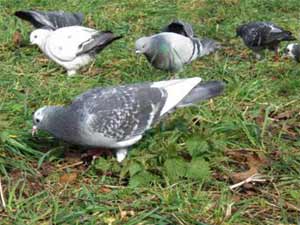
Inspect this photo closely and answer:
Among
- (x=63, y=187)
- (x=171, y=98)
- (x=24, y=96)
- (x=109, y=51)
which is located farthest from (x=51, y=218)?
(x=109, y=51)

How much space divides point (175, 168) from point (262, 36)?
3187mm

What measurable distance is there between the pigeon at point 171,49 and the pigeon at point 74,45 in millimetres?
390

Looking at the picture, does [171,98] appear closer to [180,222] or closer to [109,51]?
[180,222]

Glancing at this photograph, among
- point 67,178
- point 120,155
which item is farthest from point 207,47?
point 67,178

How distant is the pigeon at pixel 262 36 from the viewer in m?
7.18

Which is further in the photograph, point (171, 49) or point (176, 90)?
point (171, 49)

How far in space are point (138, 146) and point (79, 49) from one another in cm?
215

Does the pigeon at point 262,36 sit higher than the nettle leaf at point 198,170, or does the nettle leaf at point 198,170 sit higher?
the nettle leaf at point 198,170

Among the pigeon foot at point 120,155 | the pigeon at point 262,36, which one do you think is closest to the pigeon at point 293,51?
the pigeon at point 262,36

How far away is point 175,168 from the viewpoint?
4.40 meters

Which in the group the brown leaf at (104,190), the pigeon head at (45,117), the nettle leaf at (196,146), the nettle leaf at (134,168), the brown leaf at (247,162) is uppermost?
the pigeon head at (45,117)

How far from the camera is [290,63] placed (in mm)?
6941

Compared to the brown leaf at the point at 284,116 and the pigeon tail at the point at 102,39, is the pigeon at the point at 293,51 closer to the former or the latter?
the brown leaf at the point at 284,116

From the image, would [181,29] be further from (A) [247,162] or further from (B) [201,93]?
(A) [247,162]
